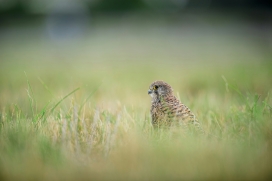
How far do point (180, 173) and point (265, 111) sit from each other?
133cm

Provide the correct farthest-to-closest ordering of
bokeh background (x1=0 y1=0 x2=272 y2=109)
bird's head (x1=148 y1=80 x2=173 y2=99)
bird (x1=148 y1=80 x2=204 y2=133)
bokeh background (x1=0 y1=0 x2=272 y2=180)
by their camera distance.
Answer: bokeh background (x1=0 y1=0 x2=272 y2=109), bird's head (x1=148 y1=80 x2=173 y2=99), bird (x1=148 y1=80 x2=204 y2=133), bokeh background (x1=0 y1=0 x2=272 y2=180)

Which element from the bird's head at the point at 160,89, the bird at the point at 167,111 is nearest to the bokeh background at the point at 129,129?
the bird at the point at 167,111

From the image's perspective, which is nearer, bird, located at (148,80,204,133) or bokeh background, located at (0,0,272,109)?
bird, located at (148,80,204,133)

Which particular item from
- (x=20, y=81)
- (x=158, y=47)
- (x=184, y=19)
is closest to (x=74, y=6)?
(x=184, y=19)

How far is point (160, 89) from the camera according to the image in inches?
126

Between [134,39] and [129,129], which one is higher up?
[134,39]

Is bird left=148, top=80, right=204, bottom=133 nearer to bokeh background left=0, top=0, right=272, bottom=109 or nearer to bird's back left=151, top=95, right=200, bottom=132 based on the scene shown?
bird's back left=151, top=95, right=200, bottom=132

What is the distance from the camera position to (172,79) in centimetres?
691

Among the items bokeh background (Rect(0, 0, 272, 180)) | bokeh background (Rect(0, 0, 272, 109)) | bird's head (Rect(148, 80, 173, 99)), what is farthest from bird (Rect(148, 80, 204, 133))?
bokeh background (Rect(0, 0, 272, 109))

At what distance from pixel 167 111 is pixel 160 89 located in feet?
1.50

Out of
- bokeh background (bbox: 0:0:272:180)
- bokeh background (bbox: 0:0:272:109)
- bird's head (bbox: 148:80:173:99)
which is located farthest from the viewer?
bokeh background (bbox: 0:0:272:109)

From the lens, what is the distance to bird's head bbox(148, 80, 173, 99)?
10.3ft

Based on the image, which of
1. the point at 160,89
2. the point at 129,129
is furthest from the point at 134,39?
the point at 129,129

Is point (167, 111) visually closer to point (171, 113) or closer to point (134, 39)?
point (171, 113)
